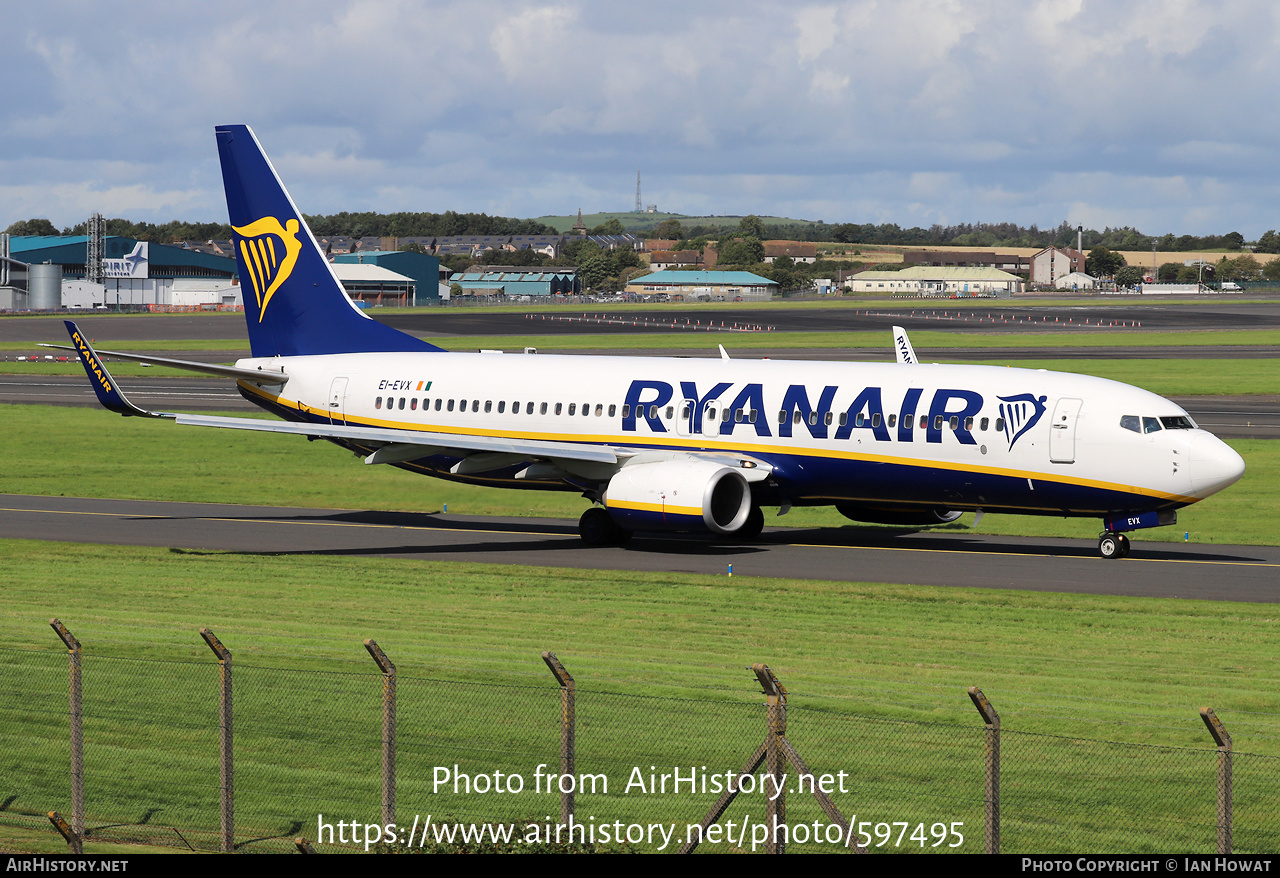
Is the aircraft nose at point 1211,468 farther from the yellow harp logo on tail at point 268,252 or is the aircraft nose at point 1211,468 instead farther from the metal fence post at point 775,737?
the yellow harp logo on tail at point 268,252

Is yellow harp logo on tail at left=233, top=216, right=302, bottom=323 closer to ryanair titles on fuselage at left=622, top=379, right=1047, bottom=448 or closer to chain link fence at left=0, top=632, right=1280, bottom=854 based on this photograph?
ryanair titles on fuselage at left=622, top=379, right=1047, bottom=448

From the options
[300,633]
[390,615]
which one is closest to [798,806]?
[300,633]

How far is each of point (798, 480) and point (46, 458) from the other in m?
30.8

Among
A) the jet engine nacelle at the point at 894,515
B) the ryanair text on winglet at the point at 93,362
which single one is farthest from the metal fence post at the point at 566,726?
the ryanair text on winglet at the point at 93,362

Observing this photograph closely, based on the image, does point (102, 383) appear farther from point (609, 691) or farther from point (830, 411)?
point (609, 691)

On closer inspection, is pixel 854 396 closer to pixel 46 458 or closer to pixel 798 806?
pixel 798 806

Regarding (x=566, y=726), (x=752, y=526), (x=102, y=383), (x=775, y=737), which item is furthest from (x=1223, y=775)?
(x=102, y=383)

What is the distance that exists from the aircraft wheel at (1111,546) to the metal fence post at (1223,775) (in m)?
22.8

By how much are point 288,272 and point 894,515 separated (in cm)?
1891

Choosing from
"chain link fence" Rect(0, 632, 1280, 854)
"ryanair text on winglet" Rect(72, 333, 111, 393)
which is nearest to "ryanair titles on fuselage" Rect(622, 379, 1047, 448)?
"ryanair text on winglet" Rect(72, 333, 111, 393)

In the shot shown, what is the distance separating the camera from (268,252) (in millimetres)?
44125

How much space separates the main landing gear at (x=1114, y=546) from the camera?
33.5 meters

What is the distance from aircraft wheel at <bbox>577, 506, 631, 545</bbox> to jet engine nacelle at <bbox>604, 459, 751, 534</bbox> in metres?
1.23

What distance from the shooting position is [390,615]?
26.5 meters
